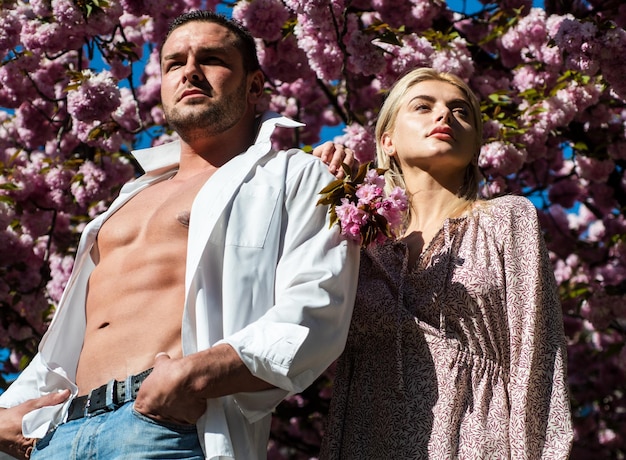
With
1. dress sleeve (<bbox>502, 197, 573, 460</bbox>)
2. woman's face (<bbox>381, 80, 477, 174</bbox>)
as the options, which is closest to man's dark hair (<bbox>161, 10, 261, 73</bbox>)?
woman's face (<bbox>381, 80, 477, 174</bbox>)

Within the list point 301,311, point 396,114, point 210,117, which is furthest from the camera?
point 396,114

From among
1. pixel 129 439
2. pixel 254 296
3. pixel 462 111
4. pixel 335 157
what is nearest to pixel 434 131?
pixel 462 111

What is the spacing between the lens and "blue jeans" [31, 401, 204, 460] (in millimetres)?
2760

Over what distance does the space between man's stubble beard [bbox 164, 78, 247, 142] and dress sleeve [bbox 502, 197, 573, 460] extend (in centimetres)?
100

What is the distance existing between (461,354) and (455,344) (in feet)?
0.12

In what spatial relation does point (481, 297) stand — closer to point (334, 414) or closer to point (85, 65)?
point (334, 414)

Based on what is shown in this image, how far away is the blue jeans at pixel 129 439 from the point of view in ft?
9.05

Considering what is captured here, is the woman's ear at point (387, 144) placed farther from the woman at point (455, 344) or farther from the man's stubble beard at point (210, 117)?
the man's stubble beard at point (210, 117)

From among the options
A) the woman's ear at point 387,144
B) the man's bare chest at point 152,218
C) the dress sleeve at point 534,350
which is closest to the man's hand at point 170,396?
the man's bare chest at point 152,218

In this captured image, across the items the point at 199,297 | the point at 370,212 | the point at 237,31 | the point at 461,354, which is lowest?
the point at 461,354

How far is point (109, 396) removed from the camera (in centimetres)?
289

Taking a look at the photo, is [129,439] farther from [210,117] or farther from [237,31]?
[237,31]

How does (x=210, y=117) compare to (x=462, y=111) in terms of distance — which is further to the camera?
(x=462, y=111)

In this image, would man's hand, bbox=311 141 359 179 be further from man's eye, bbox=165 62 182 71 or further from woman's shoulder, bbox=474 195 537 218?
man's eye, bbox=165 62 182 71
